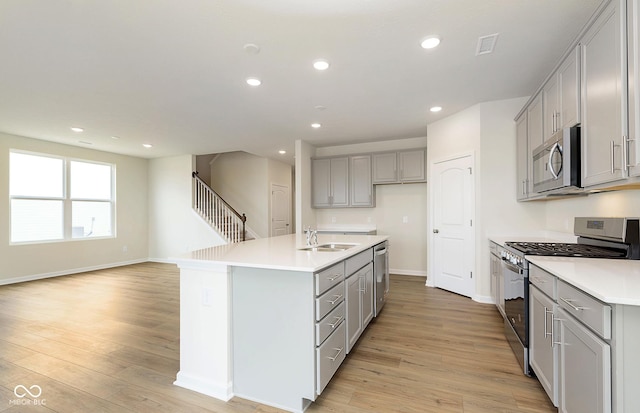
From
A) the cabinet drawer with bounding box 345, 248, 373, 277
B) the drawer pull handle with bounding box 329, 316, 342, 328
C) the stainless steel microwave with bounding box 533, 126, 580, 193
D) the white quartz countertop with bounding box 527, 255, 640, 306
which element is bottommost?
the drawer pull handle with bounding box 329, 316, 342, 328

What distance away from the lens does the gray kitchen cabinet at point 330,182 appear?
5926 millimetres

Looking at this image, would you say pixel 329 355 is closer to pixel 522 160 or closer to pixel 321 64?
pixel 321 64

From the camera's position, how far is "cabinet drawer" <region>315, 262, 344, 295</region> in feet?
6.22

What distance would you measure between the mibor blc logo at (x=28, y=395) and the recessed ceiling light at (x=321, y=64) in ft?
11.0

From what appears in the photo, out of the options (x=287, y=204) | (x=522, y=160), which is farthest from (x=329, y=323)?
(x=287, y=204)

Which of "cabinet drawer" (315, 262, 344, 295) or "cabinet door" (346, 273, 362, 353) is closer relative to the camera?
"cabinet drawer" (315, 262, 344, 295)

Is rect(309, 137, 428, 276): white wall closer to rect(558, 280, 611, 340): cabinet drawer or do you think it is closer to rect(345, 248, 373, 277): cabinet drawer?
rect(345, 248, 373, 277): cabinet drawer

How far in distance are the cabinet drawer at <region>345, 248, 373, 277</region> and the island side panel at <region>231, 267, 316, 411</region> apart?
0.65 m

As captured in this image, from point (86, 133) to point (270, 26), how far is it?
4780mm

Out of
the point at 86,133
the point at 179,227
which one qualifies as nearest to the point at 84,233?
the point at 179,227

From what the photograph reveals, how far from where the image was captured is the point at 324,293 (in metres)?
1.97

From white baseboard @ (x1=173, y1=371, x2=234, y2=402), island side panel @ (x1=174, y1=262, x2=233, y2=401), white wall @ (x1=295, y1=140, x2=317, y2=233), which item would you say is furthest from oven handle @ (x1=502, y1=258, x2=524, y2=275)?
white wall @ (x1=295, y1=140, x2=317, y2=233)

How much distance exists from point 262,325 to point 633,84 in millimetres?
2535

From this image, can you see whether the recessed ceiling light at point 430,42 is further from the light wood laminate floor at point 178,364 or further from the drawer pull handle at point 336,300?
the light wood laminate floor at point 178,364
